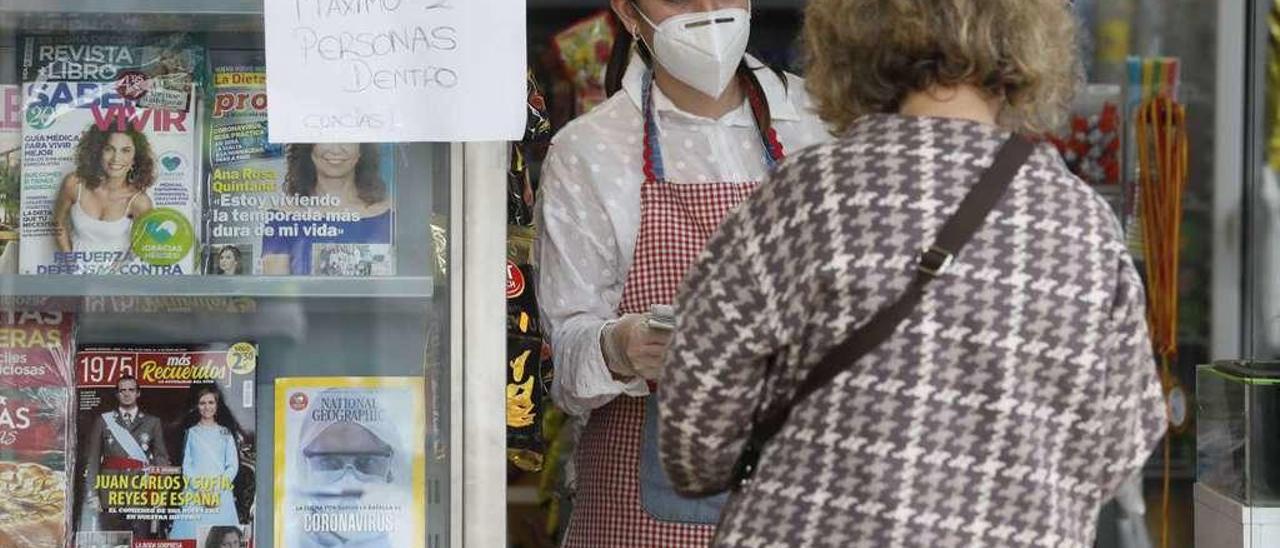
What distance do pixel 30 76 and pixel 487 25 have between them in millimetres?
637

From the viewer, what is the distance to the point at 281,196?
2506 mm

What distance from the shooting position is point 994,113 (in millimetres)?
1938

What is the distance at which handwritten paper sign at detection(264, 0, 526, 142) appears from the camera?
235cm

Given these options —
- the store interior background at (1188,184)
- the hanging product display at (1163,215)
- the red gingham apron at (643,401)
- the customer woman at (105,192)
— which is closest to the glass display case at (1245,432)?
the store interior background at (1188,184)

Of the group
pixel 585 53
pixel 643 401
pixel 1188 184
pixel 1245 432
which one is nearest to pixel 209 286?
pixel 643 401

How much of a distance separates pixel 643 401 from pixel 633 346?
10.2 inches

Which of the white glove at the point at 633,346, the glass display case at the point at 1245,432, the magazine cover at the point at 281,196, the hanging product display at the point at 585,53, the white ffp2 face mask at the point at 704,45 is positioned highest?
the hanging product display at the point at 585,53

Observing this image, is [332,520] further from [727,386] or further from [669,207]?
[727,386]

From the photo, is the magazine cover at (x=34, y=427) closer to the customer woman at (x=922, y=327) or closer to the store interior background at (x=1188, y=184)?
the customer woman at (x=922, y=327)

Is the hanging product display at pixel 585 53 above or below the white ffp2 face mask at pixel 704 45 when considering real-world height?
above

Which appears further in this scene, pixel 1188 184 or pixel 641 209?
pixel 1188 184

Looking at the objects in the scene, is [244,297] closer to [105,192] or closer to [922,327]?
[105,192]

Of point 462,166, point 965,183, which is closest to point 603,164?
point 462,166

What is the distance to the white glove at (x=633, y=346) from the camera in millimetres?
2436
